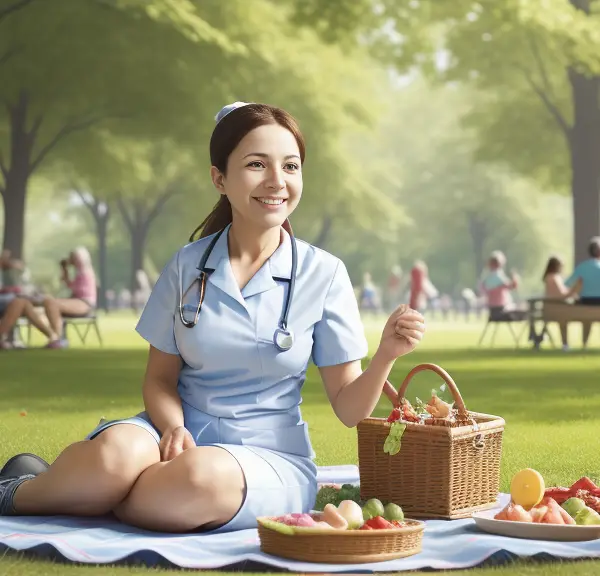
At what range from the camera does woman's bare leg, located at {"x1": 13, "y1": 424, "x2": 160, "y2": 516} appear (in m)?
5.12

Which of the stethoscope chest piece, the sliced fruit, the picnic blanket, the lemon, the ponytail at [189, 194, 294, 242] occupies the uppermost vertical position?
the ponytail at [189, 194, 294, 242]

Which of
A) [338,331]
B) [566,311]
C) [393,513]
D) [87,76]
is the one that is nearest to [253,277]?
[338,331]

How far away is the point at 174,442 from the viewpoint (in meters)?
5.18

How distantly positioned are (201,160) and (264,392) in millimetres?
29400

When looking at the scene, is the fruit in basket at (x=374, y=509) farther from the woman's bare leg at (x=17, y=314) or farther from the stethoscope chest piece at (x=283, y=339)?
the woman's bare leg at (x=17, y=314)

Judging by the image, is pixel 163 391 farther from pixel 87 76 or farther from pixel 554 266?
pixel 87 76

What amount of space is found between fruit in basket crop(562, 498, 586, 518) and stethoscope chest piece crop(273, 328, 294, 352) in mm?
1270

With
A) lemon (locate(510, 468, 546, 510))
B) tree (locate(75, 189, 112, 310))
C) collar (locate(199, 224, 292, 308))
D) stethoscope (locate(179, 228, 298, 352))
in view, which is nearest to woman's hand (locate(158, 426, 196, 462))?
stethoscope (locate(179, 228, 298, 352))

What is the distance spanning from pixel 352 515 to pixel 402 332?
687 mm

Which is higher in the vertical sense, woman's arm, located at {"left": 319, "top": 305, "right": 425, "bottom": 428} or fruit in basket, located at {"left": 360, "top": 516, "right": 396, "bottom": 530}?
woman's arm, located at {"left": 319, "top": 305, "right": 425, "bottom": 428}

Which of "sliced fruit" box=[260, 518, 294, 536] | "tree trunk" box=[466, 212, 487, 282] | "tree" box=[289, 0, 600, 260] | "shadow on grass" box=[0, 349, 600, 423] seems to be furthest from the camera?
"tree trunk" box=[466, 212, 487, 282]

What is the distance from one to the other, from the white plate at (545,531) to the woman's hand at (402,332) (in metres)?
0.79

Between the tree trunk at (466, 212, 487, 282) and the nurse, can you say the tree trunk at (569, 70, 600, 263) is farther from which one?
the tree trunk at (466, 212, 487, 282)

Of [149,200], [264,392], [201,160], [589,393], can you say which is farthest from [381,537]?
[149,200]
